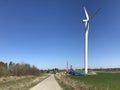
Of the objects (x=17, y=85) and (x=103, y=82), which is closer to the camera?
(x=17, y=85)

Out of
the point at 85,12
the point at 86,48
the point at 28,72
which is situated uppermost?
the point at 85,12

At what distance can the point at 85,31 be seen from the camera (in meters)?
60.8

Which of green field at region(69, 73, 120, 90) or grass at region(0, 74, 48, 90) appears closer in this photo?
green field at region(69, 73, 120, 90)

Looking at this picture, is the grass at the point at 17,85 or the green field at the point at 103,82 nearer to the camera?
the green field at the point at 103,82

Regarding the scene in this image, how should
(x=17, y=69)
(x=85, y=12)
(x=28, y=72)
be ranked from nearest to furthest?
(x=85, y=12)
(x=17, y=69)
(x=28, y=72)

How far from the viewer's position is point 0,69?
68812 millimetres

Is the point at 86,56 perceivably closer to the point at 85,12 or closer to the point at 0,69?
the point at 85,12

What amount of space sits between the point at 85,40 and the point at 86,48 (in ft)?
6.49

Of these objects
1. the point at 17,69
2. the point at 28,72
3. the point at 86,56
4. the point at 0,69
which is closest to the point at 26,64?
the point at 28,72

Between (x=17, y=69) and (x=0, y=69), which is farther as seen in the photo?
(x=17, y=69)

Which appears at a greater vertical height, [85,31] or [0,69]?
[85,31]

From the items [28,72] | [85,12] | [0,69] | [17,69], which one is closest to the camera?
[85,12]

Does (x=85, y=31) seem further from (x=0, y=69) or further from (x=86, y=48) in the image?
(x=0, y=69)

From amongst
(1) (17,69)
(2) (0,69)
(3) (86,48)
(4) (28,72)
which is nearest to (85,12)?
(3) (86,48)
